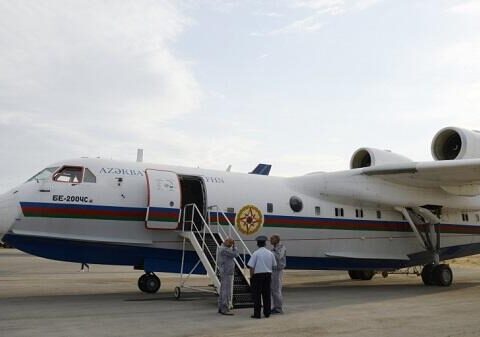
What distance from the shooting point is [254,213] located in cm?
1377

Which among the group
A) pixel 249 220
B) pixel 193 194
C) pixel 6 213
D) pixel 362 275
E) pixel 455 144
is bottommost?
pixel 362 275

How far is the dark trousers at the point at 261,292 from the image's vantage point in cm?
920

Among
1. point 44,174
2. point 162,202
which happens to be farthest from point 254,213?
point 44,174

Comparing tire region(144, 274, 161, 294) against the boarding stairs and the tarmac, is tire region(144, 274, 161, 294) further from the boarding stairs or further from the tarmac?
the boarding stairs

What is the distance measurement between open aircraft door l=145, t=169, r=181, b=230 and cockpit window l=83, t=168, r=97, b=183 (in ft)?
4.17

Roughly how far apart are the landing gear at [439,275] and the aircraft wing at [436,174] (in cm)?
243

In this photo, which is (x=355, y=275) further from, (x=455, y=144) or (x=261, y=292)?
(x=261, y=292)

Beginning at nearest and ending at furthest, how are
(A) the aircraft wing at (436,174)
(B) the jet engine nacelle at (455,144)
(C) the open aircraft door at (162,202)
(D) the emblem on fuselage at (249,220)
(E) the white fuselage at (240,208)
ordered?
(E) the white fuselage at (240,208) < (C) the open aircraft door at (162,202) < (D) the emblem on fuselage at (249,220) < (A) the aircraft wing at (436,174) < (B) the jet engine nacelle at (455,144)

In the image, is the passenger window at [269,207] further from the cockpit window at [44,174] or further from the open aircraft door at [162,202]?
the cockpit window at [44,174]

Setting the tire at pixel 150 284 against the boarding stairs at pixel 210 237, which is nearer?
the boarding stairs at pixel 210 237

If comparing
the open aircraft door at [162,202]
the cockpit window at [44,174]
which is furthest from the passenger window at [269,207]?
the cockpit window at [44,174]

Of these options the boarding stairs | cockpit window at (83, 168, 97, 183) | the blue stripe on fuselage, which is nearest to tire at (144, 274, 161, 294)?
the blue stripe on fuselage

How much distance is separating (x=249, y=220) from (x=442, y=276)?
687 centimetres

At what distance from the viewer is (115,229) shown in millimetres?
12008
